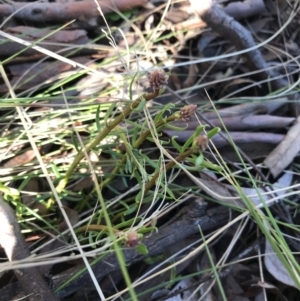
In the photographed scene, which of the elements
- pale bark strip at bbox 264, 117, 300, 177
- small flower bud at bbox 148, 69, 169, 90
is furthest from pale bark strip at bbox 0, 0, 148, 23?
small flower bud at bbox 148, 69, 169, 90

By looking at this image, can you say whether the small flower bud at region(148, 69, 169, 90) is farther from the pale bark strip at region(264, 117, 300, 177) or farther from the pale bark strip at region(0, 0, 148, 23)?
the pale bark strip at region(0, 0, 148, 23)

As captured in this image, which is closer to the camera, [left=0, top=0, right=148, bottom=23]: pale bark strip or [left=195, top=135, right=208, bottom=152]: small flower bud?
[left=195, top=135, right=208, bottom=152]: small flower bud

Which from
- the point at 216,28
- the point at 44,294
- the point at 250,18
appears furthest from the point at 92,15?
the point at 44,294

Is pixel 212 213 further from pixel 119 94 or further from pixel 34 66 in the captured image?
pixel 34 66

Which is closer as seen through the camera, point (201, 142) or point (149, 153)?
point (201, 142)

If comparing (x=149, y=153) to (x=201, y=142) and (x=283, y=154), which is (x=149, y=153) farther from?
(x=201, y=142)

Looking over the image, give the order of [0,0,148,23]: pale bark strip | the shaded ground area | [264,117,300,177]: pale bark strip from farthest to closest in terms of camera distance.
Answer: [0,0,148,23]: pale bark strip < [264,117,300,177]: pale bark strip < the shaded ground area

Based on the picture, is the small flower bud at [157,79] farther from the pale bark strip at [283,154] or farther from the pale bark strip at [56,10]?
the pale bark strip at [56,10]

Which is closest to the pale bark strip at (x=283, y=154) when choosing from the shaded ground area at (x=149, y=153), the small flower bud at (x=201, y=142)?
the shaded ground area at (x=149, y=153)

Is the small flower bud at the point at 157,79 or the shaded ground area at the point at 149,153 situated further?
the shaded ground area at the point at 149,153

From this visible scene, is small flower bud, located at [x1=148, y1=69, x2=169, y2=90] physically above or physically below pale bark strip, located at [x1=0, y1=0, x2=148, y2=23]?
below

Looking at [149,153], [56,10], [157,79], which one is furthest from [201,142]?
[56,10]

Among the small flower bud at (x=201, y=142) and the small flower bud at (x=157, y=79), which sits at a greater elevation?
the small flower bud at (x=157, y=79)
